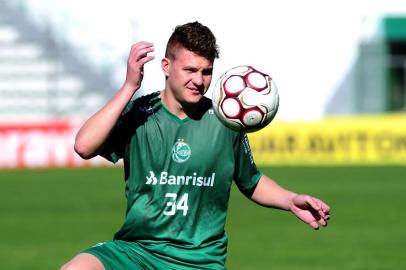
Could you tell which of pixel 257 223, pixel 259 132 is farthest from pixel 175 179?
pixel 259 132

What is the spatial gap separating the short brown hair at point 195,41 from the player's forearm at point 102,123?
0.42 m

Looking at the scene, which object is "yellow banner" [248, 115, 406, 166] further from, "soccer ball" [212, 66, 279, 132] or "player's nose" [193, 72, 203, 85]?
"player's nose" [193, 72, 203, 85]

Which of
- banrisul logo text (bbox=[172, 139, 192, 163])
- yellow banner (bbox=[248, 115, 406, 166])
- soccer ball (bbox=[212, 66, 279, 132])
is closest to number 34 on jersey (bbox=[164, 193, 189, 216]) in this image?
banrisul logo text (bbox=[172, 139, 192, 163])

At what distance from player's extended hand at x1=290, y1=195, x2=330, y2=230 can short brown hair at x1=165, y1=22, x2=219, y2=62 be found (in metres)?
0.90

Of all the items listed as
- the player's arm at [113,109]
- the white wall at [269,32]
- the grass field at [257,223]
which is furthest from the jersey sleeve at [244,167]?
the white wall at [269,32]

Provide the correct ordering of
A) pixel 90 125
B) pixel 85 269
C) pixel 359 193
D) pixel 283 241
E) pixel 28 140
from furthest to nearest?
pixel 28 140 < pixel 359 193 < pixel 283 241 < pixel 90 125 < pixel 85 269

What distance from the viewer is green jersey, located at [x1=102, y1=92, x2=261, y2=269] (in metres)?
5.42

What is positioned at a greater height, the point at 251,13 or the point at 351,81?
the point at 251,13

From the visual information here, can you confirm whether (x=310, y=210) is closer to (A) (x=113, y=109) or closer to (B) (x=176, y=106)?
(B) (x=176, y=106)

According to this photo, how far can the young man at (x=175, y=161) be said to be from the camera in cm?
527

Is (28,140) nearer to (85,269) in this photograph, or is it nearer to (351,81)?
(351,81)

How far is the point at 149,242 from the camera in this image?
5.42 metres

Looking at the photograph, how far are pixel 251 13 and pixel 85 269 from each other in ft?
85.2

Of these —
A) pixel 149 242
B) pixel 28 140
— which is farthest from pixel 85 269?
pixel 28 140
